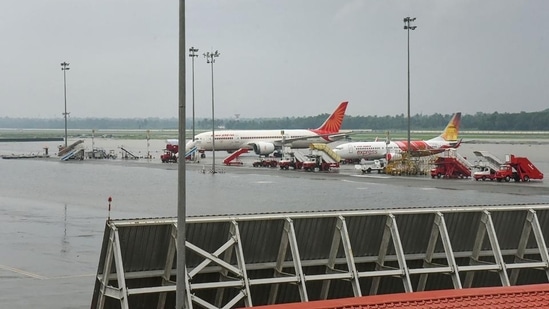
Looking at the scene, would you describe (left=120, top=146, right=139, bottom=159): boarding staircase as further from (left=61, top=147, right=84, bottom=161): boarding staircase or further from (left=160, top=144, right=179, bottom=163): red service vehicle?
(left=160, top=144, right=179, bottom=163): red service vehicle

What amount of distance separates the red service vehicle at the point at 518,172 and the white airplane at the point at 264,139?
46034mm

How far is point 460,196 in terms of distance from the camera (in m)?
63.5

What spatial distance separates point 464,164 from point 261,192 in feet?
96.1

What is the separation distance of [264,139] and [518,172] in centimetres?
5653

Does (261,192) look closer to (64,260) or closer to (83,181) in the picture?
(83,181)

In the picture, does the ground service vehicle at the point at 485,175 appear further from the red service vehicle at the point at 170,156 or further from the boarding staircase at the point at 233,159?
the red service vehicle at the point at 170,156

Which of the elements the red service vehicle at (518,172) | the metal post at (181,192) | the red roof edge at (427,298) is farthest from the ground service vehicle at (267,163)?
the metal post at (181,192)

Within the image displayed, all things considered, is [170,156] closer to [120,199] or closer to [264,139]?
[264,139]

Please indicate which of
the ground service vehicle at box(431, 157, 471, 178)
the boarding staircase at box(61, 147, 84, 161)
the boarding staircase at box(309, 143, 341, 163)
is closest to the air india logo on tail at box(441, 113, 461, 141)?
the boarding staircase at box(309, 143, 341, 163)

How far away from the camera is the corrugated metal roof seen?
2286cm

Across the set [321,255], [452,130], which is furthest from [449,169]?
[321,255]

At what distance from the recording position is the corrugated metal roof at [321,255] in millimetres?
22859

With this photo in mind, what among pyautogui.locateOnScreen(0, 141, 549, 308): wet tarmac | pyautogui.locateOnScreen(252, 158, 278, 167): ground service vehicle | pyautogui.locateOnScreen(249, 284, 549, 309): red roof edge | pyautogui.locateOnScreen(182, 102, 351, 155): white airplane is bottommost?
pyautogui.locateOnScreen(0, 141, 549, 308): wet tarmac

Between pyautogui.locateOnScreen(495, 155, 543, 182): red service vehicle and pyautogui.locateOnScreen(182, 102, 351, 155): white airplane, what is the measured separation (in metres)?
46.0
